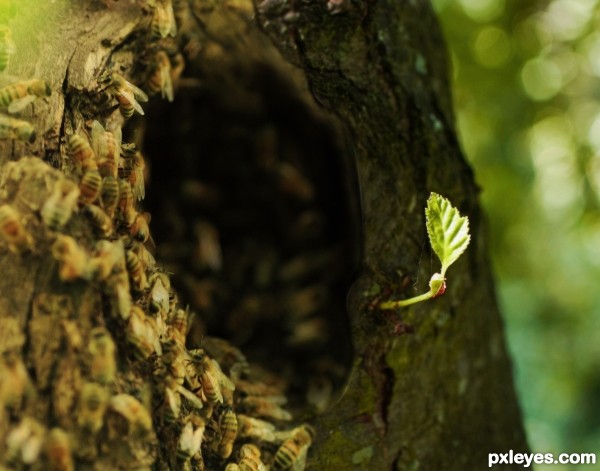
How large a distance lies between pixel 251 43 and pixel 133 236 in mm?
1019

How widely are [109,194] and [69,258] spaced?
24cm

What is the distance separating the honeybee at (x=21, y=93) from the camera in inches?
68.1

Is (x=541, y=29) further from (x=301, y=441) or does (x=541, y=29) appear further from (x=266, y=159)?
(x=301, y=441)

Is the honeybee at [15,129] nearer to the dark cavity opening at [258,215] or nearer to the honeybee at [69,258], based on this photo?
the honeybee at [69,258]

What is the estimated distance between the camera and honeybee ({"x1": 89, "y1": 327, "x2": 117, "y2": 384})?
161 centimetres

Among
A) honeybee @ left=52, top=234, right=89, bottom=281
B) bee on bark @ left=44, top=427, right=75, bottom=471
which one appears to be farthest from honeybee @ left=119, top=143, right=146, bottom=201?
bee on bark @ left=44, top=427, right=75, bottom=471

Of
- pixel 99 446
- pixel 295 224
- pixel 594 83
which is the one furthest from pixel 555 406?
pixel 99 446

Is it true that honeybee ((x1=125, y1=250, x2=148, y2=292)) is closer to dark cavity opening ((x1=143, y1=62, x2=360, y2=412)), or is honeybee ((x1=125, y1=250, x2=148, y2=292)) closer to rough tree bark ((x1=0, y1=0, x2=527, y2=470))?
rough tree bark ((x1=0, y1=0, x2=527, y2=470))

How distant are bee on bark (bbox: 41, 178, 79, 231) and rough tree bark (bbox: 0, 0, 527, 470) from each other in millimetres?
24

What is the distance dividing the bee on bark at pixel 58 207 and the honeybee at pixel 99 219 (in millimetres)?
53

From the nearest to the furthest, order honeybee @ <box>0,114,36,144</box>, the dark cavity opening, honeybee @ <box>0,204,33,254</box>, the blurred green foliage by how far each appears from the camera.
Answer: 1. honeybee @ <box>0,204,33,254</box>
2. honeybee @ <box>0,114,36,144</box>
3. the dark cavity opening
4. the blurred green foliage

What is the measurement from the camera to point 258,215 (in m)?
3.57

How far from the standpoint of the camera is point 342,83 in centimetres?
212

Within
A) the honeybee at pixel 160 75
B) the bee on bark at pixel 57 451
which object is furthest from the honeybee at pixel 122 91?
the bee on bark at pixel 57 451
